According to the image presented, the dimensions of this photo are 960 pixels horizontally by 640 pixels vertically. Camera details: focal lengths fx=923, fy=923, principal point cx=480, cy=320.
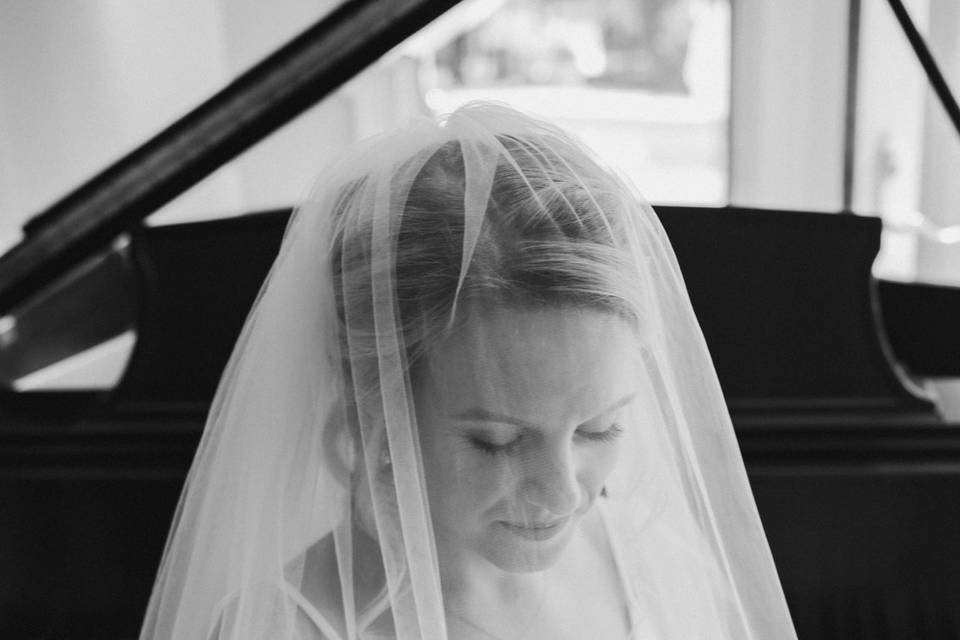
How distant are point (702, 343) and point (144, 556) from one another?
3.20 ft

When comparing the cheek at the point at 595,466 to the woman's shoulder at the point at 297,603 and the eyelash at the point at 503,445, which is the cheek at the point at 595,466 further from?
the woman's shoulder at the point at 297,603

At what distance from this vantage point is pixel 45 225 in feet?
3.76

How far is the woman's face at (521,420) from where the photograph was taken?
75 cm

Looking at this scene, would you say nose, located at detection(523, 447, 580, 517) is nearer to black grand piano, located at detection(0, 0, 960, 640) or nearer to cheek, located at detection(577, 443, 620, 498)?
cheek, located at detection(577, 443, 620, 498)

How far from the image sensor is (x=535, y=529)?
80cm

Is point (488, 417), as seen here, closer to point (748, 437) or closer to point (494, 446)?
point (494, 446)

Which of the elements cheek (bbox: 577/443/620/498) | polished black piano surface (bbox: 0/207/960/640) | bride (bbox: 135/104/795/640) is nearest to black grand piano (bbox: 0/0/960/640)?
polished black piano surface (bbox: 0/207/960/640)

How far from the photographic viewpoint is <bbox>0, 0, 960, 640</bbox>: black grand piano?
1.36 m

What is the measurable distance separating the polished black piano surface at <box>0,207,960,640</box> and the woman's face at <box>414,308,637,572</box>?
25.7 inches

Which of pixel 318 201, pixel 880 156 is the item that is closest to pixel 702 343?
pixel 318 201

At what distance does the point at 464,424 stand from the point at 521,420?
0.16ft

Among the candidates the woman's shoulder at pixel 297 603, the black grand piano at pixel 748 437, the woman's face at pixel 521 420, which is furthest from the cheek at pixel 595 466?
the black grand piano at pixel 748 437

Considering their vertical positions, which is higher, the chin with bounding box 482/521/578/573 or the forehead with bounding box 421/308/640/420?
the forehead with bounding box 421/308/640/420

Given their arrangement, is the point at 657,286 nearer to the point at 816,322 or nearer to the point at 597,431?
the point at 597,431
